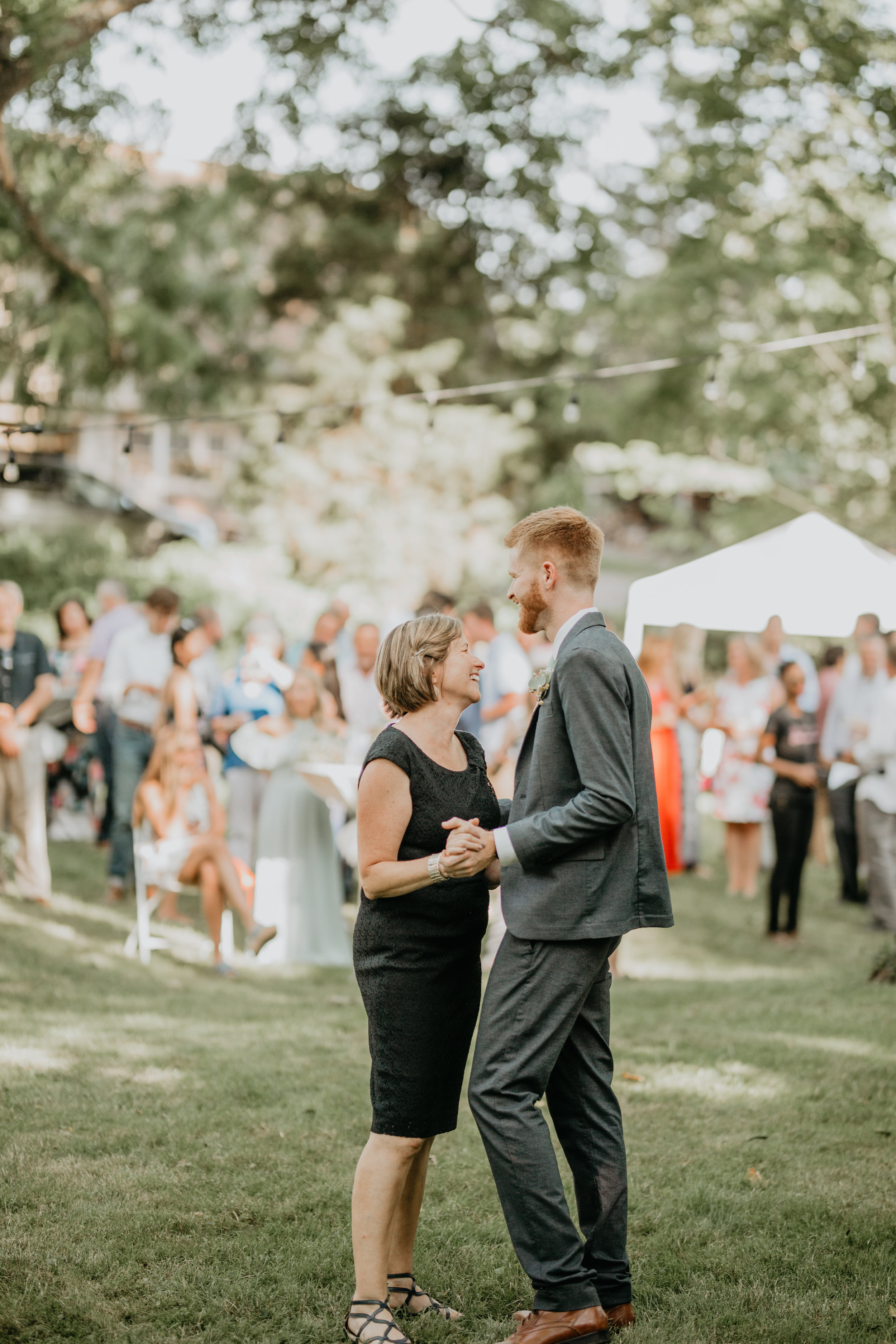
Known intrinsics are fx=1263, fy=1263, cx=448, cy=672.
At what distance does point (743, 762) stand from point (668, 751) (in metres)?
0.62

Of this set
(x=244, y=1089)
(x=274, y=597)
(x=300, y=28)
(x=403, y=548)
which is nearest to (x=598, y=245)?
(x=403, y=548)

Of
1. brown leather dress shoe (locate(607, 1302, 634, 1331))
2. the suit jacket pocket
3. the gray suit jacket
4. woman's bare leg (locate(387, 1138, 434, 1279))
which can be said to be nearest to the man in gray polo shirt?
woman's bare leg (locate(387, 1138, 434, 1279))

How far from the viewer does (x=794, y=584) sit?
322 inches

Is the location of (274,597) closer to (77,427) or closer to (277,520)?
(277,520)

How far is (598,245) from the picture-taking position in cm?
2538

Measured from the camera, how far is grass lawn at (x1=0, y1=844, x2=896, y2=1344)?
3.42 meters

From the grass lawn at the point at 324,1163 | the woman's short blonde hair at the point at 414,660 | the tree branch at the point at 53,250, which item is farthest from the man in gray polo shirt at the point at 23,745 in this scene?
the woman's short blonde hair at the point at 414,660

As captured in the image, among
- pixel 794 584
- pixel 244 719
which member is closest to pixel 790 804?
pixel 794 584

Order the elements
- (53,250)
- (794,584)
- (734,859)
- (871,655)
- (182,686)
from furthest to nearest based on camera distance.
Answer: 1. (53,250)
2. (734,859)
3. (871,655)
4. (794,584)
5. (182,686)

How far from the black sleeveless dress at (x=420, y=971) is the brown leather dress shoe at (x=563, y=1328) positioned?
1.63 ft

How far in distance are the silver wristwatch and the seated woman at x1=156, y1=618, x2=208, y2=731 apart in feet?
16.7

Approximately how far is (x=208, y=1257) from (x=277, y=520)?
20852 millimetres

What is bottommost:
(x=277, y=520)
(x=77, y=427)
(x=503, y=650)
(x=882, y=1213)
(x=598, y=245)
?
(x=882, y=1213)

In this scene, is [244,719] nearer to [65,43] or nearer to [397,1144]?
[65,43]
